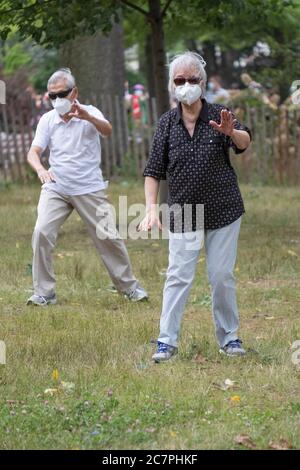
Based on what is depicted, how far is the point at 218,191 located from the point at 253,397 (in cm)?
146

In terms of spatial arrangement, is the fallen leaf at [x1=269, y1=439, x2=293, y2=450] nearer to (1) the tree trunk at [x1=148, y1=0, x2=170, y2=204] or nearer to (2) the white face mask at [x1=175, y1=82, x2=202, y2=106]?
(2) the white face mask at [x1=175, y1=82, x2=202, y2=106]

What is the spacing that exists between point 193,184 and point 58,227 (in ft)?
8.68

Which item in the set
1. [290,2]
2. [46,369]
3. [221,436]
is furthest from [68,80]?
[290,2]

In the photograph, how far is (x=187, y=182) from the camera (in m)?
7.29

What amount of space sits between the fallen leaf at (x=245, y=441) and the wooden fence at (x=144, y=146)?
1456 centimetres

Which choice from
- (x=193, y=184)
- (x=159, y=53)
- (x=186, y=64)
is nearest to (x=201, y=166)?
(x=193, y=184)

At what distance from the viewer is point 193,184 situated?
23.9ft

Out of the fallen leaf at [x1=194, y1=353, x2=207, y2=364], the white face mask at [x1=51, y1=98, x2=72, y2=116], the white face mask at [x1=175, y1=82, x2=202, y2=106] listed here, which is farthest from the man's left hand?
the fallen leaf at [x1=194, y1=353, x2=207, y2=364]

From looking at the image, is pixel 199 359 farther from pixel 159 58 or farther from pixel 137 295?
pixel 159 58

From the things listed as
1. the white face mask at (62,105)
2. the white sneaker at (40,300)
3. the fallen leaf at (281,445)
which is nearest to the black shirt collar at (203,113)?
the white face mask at (62,105)

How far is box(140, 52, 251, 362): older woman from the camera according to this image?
723cm

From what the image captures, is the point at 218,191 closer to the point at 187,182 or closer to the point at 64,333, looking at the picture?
the point at 187,182

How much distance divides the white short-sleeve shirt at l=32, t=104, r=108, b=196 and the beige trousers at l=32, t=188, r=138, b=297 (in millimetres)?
85

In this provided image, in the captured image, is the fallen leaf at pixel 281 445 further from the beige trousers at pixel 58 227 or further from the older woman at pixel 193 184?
the beige trousers at pixel 58 227
